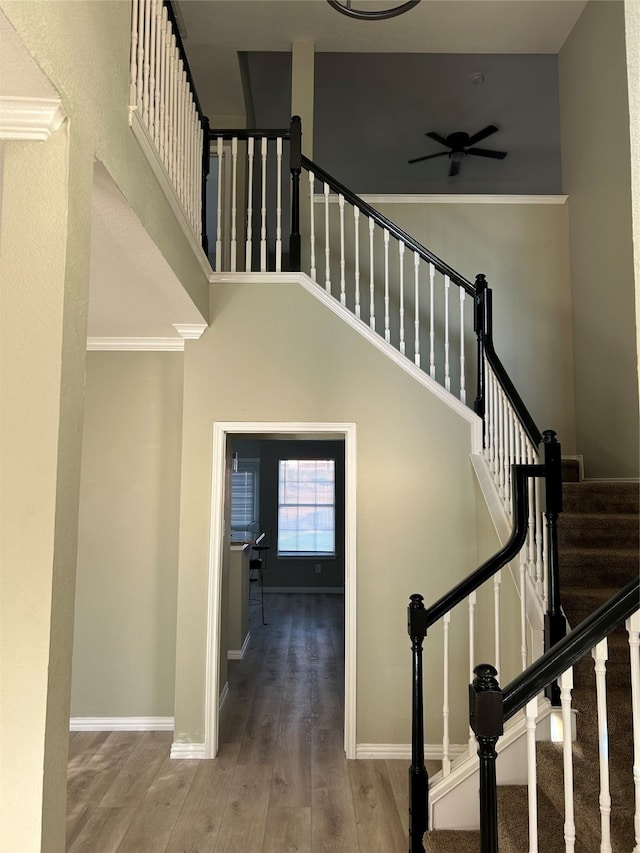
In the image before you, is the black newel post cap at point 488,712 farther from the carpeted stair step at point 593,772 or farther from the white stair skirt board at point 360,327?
the white stair skirt board at point 360,327

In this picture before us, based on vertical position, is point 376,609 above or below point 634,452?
below

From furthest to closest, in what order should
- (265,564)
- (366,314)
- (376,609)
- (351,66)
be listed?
(265,564), (351,66), (366,314), (376,609)

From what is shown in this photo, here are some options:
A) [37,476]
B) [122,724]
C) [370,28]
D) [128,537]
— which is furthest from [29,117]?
[370,28]

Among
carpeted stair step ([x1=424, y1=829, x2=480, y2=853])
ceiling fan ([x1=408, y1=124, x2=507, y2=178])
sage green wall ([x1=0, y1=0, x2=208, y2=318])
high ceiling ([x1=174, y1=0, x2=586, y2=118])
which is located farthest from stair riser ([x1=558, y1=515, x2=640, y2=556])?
ceiling fan ([x1=408, y1=124, x2=507, y2=178])

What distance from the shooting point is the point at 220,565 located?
3.91 m

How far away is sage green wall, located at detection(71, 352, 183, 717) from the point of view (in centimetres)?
427

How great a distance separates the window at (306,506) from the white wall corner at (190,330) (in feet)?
21.1

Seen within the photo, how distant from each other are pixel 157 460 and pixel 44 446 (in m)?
3.07

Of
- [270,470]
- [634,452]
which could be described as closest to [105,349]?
[634,452]

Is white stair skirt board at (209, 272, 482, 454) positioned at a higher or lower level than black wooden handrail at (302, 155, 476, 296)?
lower

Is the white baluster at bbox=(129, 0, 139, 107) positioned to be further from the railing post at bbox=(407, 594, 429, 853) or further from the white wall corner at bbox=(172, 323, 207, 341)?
the railing post at bbox=(407, 594, 429, 853)

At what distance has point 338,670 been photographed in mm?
5547

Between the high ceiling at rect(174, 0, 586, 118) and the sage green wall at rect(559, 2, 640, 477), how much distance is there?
0.34m

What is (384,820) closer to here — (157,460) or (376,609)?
(376,609)
